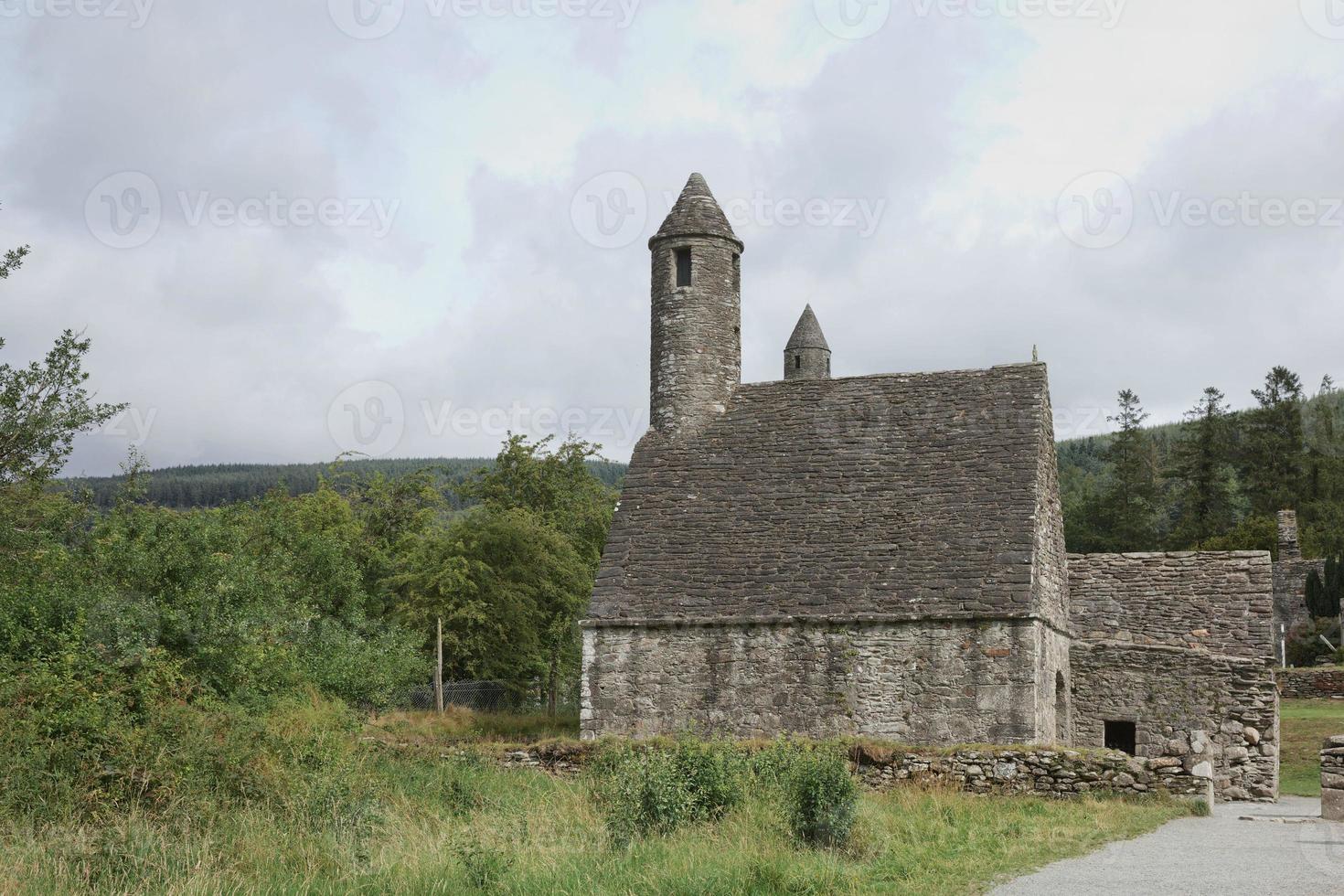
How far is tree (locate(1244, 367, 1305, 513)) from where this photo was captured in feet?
219

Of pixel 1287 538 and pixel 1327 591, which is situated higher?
pixel 1287 538

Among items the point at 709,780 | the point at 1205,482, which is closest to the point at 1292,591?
the point at 1205,482

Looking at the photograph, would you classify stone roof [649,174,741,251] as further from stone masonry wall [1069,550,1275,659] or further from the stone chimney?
the stone chimney

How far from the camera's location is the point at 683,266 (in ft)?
85.3

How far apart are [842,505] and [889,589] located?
2.33 meters

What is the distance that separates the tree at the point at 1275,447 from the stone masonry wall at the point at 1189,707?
50456mm

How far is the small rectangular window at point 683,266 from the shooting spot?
25844mm

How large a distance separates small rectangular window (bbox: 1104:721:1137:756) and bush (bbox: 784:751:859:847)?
11.2 meters

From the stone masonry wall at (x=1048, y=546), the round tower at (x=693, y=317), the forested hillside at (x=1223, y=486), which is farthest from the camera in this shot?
the forested hillside at (x=1223, y=486)

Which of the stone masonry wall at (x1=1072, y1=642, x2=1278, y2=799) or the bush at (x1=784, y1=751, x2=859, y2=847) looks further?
the stone masonry wall at (x1=1072, y1=642, x2=1278, y2=799)

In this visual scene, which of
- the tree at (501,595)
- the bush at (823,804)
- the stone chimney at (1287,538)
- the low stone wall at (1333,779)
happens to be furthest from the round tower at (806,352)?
the bush at (823,804)

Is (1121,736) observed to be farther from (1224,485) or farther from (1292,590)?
(1224,485)

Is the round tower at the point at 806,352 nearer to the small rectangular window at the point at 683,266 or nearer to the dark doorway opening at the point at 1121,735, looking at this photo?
the small rectangular window at the point at 683,266

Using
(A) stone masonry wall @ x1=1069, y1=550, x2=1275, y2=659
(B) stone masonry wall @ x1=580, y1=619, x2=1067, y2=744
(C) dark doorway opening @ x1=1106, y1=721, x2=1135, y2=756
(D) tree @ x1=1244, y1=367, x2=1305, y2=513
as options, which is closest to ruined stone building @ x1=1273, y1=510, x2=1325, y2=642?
(D) tree @ x1=1244, y1=367, x2=1305, y2=513
